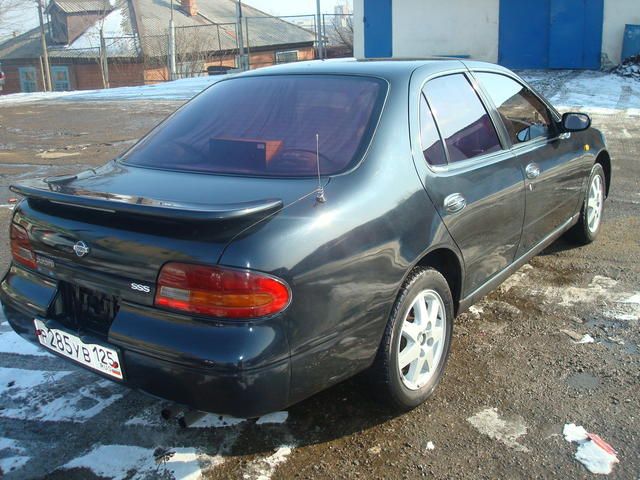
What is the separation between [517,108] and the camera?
4.25 meters

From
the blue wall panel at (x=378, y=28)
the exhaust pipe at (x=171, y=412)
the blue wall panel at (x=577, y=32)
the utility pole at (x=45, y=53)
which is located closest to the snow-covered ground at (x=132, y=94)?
the blue wall panel at (x=378, y=28)

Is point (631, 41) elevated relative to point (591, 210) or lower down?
elevated

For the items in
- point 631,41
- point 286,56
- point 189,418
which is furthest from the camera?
point 286,56

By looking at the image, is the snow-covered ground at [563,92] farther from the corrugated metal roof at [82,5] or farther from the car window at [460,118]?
the corrugated metal roof at [82,5]

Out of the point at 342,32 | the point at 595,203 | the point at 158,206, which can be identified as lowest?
the point at 595,203

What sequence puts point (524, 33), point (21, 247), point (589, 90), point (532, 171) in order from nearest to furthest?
point (21, 247)
point (532, 171)
point (589, 90)
point (524, 33)

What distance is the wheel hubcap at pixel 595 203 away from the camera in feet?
16.8

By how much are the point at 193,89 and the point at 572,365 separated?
1900 centimetres

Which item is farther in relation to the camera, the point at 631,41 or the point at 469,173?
the point at 631,41

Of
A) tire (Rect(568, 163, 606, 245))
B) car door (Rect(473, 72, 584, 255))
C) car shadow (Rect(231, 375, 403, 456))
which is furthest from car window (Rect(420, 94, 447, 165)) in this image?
tire (Rect(568, 163, 606, 245))

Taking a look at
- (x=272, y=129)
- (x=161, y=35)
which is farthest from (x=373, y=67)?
(x=161, y=35)

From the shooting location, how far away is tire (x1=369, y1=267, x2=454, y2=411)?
278 cm

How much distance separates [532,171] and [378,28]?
74.5 feet

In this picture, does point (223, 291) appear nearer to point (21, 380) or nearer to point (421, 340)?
point (421, 340)
